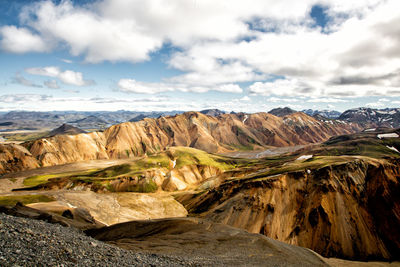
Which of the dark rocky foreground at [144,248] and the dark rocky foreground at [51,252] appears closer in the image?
the dark rocky foreground at [51,252]

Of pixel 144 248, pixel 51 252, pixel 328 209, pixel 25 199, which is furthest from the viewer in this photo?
pixel 25 199

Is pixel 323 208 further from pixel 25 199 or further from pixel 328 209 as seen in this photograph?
pixel 25 199

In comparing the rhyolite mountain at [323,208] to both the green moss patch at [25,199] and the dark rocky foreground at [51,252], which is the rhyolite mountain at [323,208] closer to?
the green moss patch at [25,199]

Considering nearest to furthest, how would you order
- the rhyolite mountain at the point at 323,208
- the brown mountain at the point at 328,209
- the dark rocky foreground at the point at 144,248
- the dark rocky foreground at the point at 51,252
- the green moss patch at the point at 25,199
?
the dark rocky foreground at the point at 51,252 < the dark rocky foreground at the point at 144,248 < the rhyolite mountain at the point at 323,208 < the brown mountain at the point at 328,209 < the green moss patch at the point at 25,199

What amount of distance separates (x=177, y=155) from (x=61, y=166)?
302 feet

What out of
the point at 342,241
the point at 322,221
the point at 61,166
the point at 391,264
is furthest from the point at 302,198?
the point at 61,166

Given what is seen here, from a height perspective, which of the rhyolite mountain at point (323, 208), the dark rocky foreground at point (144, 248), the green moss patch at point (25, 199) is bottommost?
the green moss patch at point (25, 199)

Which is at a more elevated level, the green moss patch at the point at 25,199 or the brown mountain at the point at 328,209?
the brown mountain at the point at 328,209

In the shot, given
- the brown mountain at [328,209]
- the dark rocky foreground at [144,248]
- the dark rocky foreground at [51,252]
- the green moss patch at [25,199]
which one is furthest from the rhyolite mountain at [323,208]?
the dark rocky foreground at [51,252]

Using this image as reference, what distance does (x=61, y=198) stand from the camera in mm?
82750

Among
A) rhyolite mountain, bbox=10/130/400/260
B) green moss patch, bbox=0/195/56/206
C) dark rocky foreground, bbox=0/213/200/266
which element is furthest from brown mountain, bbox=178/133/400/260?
green moss patch, bbox=0/195/56/206

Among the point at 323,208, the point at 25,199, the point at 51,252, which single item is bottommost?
the point at 25,199

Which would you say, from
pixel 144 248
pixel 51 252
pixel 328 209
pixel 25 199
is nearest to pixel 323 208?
pixel 328 209

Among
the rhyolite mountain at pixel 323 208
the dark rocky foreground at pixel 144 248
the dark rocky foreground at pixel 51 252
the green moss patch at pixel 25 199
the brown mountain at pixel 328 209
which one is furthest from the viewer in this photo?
the green moss patch at pixel 25 199
